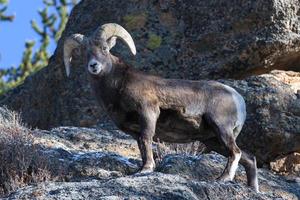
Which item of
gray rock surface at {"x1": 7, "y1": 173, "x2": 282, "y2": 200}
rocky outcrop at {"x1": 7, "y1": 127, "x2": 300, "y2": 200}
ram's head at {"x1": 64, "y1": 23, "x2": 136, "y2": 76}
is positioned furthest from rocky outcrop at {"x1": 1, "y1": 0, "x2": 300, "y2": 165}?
gray rock surface at {"x1": 7, "y1": 173, "x2": 282, "y2": 200}

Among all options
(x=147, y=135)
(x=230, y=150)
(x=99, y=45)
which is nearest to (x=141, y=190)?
(x=147, y=135)

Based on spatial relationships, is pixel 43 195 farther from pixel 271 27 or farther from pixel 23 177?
pixel 271 27

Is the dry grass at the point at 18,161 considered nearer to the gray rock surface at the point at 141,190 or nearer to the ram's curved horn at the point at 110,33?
the gray rock surface at the point at 141,190

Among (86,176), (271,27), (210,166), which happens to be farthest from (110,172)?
(271,27)

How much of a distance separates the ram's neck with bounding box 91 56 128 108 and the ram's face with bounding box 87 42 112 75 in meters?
0.09

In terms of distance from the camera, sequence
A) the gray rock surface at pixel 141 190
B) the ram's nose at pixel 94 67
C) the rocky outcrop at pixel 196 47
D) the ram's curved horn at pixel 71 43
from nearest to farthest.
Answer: the gray rock surface at pixel 141 190 → the ram's nose at pixel 94 67 → the ram's curved horn at pixel 71 43 → the rocky outcrop at pixel 196 47

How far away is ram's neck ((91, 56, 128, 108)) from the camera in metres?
12.4

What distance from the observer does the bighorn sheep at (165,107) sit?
12.2 meters

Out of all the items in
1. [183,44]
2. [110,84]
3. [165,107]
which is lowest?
[165,107]

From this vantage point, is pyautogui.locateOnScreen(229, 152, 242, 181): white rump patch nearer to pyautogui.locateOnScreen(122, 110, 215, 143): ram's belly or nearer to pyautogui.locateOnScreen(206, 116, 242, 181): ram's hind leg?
pyautogui.locateOnScreen(206, 116, 242, 181): ram's hind leg

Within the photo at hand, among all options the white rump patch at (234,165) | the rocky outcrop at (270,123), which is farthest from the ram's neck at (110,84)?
the rocky outcrop at (270,123)

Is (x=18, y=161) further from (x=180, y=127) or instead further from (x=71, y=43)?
(x=180, y=127)

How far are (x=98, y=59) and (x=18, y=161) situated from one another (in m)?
1.72

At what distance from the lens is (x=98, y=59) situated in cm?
1258
